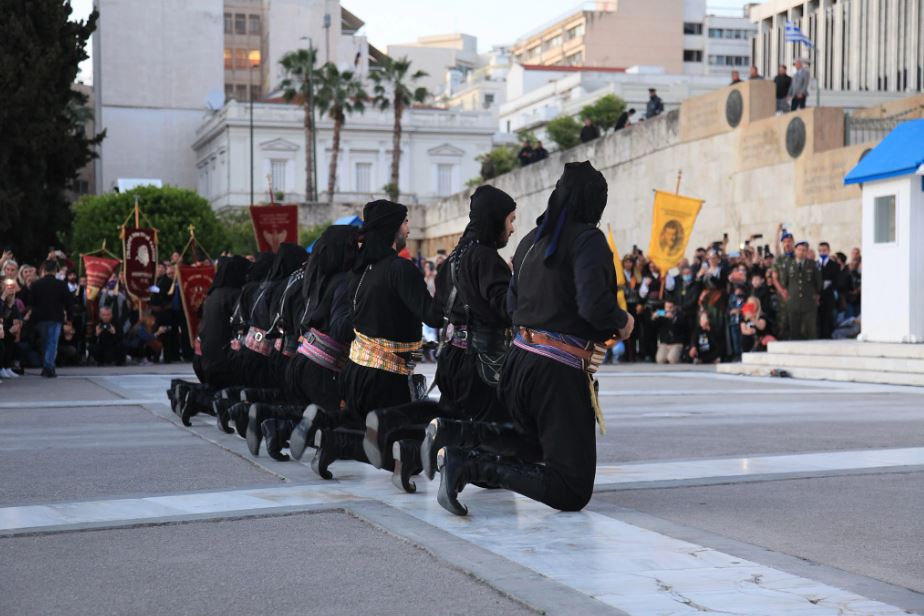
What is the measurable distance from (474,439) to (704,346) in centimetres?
1646

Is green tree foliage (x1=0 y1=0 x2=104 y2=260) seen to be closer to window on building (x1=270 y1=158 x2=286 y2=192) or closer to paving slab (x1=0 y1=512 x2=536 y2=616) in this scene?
paving slab (x1=0 y1=512 x2=536 y2=616)

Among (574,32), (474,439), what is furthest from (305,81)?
(474,439)

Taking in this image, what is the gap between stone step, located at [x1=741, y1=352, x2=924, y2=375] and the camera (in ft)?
56.0

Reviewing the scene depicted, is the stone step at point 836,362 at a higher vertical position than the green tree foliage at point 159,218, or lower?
lower

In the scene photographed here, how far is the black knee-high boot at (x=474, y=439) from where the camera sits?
7.08 meters

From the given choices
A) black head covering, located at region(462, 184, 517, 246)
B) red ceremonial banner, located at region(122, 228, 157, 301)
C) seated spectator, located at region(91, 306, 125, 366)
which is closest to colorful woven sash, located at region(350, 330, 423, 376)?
black head covering, located at region(462, 184, 517, 246)

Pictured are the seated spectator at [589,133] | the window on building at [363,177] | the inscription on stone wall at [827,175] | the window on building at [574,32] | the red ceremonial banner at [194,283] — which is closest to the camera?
the red ceremonial banner at [194,283]

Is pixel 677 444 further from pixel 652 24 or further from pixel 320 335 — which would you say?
pixel 652 24

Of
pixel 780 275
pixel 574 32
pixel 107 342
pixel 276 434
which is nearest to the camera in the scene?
pixel 276 434

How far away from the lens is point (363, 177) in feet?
321

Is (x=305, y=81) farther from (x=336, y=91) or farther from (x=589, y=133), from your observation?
(x=589, y=133)

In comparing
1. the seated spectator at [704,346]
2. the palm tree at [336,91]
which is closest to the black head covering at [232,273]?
the seated spectator at [704,346]

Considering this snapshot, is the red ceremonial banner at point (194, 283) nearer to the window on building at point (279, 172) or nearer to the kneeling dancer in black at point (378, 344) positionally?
the kneeling dancer in black at point (378, 344)

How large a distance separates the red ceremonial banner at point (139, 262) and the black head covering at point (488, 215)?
60.4 ft
